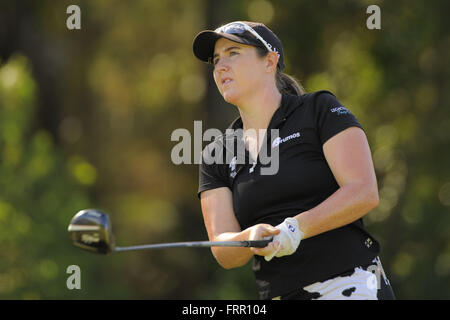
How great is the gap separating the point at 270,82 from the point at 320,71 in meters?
8.31

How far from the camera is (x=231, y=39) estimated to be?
165 inches

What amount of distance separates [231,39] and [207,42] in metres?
0.22

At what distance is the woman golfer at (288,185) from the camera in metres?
3.65

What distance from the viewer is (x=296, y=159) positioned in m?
3.84

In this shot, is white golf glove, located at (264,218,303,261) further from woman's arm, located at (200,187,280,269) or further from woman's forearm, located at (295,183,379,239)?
woman's arm, located at (200,187,280,269)

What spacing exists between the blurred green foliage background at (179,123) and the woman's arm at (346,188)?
5.89 m

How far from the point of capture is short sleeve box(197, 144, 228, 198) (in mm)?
4211

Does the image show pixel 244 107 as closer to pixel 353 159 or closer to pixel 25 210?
pixel 353 159

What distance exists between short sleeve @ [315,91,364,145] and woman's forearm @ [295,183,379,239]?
11.6 inches

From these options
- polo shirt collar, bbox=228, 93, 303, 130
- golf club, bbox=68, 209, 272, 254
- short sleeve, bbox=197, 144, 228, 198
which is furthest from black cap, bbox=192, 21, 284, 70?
golf club, bbox=68, 209, 272, 254

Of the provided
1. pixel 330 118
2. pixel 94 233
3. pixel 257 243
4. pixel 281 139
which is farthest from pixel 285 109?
pixel 94 233

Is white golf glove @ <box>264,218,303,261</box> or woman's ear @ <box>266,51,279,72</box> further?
woman's ear @ <box>266,51,279,72</box>

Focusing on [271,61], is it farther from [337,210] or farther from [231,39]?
[337,210]
